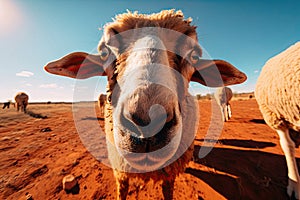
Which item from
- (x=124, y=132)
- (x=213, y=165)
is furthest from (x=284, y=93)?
(x=124, y=132)

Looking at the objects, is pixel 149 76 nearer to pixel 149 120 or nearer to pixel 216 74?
pixel 149 120

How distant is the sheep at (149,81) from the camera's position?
3.78ft

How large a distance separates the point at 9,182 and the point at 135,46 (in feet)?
14.4

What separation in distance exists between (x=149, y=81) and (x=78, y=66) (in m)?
1.93

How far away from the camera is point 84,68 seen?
249 centimetres

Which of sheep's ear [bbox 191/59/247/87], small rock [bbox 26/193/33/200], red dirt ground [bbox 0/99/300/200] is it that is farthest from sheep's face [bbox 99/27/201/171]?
small rock [bbox 26/193/33/200]

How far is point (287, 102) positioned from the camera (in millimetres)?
2666

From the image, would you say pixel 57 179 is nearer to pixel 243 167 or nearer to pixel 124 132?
pixel 124 132

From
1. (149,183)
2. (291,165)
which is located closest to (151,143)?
(149,183)

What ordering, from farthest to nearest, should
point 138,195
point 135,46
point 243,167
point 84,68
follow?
point 243,167, point 138,195, point 84,68, point 135,46

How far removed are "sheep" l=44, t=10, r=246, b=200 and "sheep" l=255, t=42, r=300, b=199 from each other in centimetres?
99

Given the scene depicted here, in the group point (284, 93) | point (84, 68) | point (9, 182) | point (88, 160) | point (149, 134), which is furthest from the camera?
point (88, 160)

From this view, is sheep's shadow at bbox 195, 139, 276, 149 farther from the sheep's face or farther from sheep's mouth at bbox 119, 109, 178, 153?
sheep's mouth at bbox 119, 109, 178, 153

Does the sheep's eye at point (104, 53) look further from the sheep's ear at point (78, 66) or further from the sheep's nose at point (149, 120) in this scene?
the sheep's nose at point (149, 120)
